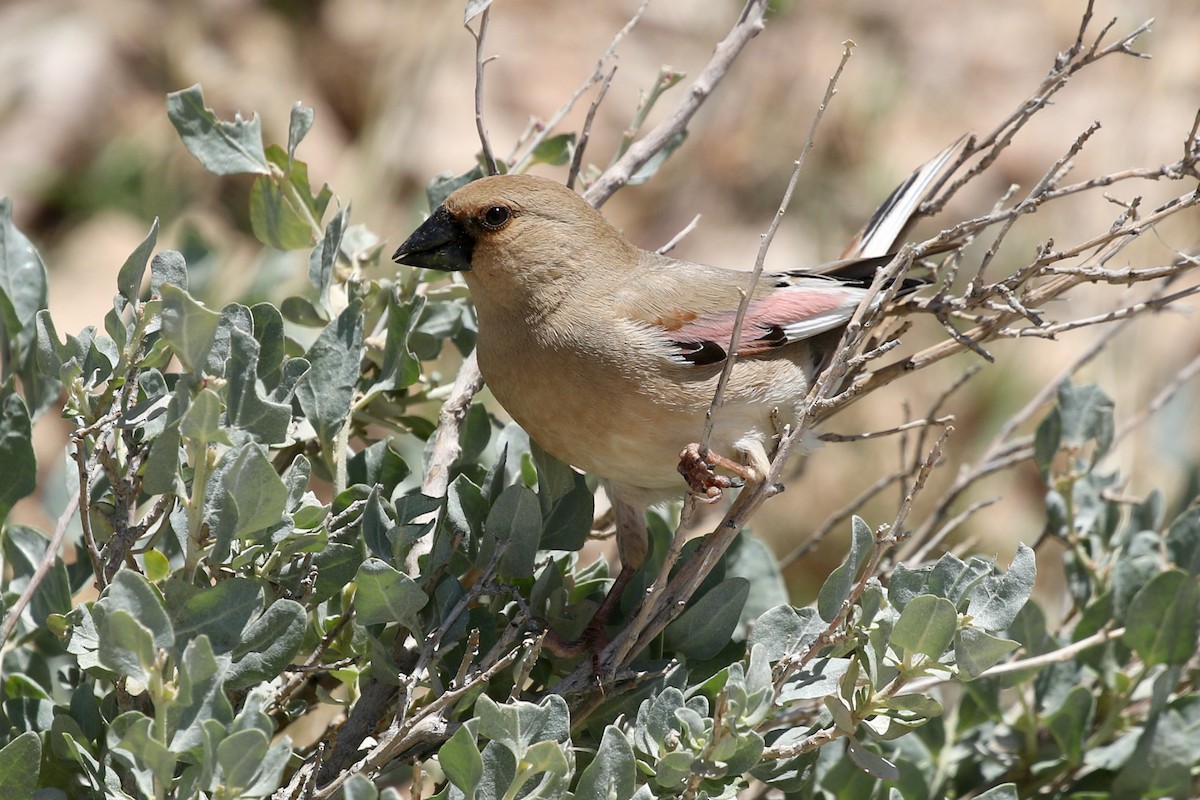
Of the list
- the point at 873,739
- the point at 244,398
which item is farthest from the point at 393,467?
the point at 873,739

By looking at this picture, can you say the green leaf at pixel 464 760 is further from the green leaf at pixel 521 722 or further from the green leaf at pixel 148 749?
the green leaf at pixel 148 749

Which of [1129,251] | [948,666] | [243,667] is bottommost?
[243,667]

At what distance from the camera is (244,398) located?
171cm

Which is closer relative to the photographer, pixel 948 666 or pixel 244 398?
pixel 244 398

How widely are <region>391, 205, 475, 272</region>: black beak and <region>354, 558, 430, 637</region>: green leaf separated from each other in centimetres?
89

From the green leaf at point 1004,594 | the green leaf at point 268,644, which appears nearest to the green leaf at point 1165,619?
the green leaf at point 1004,594

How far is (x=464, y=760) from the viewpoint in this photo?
1.59 meters

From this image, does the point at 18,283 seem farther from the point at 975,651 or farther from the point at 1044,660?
the point at 1044,660

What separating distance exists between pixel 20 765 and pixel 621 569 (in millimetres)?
1181

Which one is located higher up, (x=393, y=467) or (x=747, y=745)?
(x=393, y=467)

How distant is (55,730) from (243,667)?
0.29 meters

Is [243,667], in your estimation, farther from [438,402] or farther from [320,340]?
[438,402]

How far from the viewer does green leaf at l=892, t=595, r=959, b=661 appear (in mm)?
1733

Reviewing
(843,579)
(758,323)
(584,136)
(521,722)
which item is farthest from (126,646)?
(758,323)
